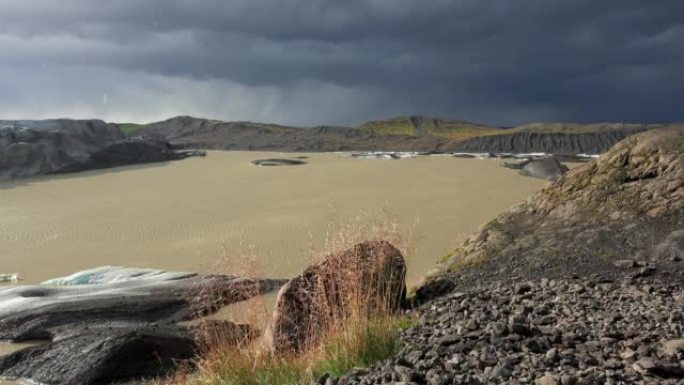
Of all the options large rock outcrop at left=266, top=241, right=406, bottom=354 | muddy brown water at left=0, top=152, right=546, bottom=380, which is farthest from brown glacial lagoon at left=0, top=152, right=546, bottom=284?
large rock outcrop at left=266, top=241, right=406, bottom=354

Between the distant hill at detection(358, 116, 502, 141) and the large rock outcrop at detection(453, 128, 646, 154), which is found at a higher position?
the distant hill at detection(358, 116, 502, 141)

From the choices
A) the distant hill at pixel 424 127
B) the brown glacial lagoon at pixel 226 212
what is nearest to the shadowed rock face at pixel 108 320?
the brown glacial lagoon at pixel 226 212

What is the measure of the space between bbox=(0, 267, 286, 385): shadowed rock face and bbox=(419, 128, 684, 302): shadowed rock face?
12.1ft

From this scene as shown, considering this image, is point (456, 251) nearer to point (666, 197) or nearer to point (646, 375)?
point (666, 197)

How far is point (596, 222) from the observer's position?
9.87 metres

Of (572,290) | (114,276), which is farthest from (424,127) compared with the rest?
(572,290)

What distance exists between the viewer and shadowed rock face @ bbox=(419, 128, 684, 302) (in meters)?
8.95

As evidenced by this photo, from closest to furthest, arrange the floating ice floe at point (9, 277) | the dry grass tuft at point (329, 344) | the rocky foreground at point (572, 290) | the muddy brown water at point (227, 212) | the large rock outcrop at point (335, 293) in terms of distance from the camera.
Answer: the rocky foreground at point (572, 290)
the dry grass tuft at point (329, 344)
the large rock outcrop at point (335, 293)
the floating ice floe at point (9, 277)
the muddy brown water at point (227, 212)

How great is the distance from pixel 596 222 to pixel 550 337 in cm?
493

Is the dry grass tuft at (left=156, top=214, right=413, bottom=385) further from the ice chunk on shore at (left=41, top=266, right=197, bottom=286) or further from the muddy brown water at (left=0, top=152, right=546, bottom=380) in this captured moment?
the ice chunk on shore at (left=41, top=266, right=197, bottom=286)

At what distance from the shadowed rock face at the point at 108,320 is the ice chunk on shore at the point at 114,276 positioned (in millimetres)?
22

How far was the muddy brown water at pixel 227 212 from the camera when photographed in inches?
717

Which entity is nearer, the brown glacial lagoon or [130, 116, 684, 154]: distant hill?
the brown glacial lagoon

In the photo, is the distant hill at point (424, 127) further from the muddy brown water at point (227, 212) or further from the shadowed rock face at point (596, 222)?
the shadowed rock face at point (596, 222)
